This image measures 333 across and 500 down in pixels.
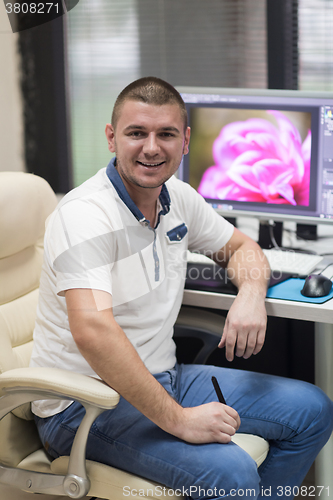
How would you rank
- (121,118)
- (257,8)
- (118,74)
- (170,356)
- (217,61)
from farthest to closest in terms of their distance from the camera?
(118,74)
(217,61)
(257,8)
(170,356)
(121,118)

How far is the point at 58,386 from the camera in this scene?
1.07 metres

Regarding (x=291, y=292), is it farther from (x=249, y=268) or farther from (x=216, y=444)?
(x=216, y=444)

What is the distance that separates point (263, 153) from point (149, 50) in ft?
3.60

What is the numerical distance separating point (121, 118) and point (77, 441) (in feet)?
2.31

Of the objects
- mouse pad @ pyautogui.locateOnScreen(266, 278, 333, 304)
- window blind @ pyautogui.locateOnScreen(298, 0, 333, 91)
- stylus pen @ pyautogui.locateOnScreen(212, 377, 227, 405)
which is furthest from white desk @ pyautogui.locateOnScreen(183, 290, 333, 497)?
window blind @ pyautogui.locateOnScreen(298, 0, 333, 91)

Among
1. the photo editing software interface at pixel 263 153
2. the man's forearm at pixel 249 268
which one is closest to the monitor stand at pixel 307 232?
the photo editing software interface at pixel 263 153

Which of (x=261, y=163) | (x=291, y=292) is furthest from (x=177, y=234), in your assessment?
(x=261, y=163)

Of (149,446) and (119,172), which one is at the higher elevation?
(119,172)

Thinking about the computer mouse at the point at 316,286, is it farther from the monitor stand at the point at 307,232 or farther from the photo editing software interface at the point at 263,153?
the monitor stand at the point at 307,232

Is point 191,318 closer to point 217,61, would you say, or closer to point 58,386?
point 58,386

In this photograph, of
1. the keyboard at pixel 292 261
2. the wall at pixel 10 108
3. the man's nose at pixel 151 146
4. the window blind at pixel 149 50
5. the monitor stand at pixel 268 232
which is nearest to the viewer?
the man's nose at pixel 151 146

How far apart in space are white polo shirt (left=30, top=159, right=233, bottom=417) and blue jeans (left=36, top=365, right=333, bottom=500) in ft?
0.26

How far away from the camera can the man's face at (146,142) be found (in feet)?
4.14

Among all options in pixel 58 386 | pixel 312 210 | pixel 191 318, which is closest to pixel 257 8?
pixel 312 210
